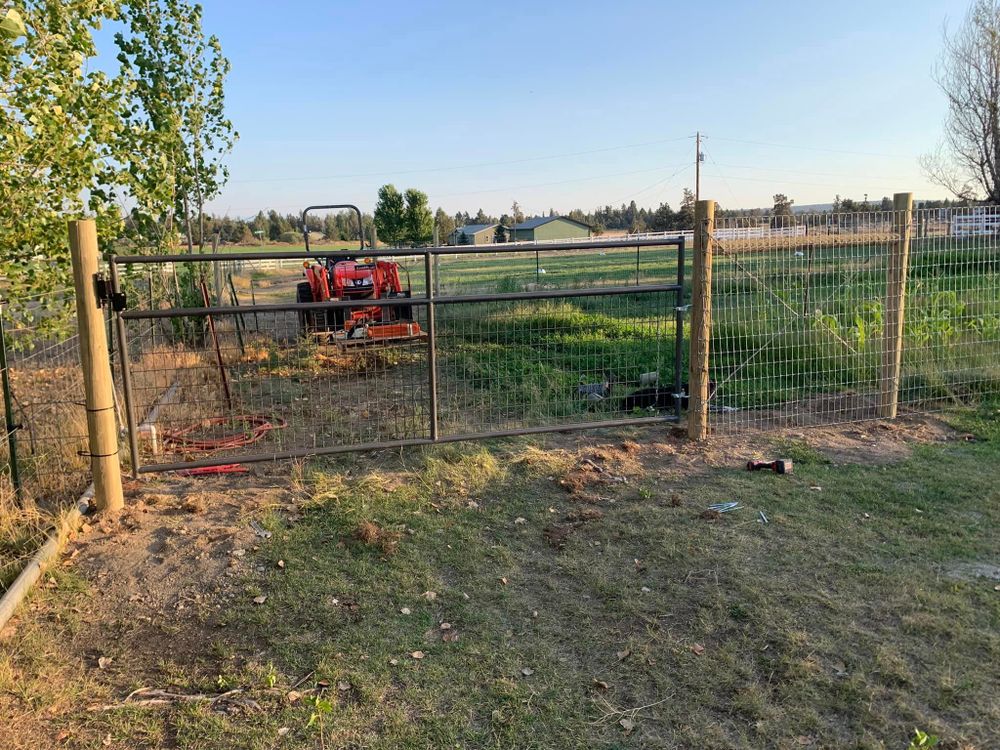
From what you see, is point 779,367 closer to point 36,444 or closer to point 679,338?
point 679,338

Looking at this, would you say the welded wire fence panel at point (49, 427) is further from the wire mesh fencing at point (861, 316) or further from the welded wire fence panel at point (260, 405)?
the wire mesh fencing at point (861, 316)

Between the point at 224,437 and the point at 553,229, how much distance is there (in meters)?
91.8

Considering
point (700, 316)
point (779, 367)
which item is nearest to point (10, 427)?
point (700, 316)

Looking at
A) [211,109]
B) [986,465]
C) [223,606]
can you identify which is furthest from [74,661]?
[211,109]

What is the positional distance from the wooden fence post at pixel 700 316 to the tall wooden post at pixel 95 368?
4.09 meters

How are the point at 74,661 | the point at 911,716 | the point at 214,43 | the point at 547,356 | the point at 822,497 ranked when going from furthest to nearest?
the point at 214,43
the point at 547,356
the point at 822,497
the point at 74,661
the point at 911,716

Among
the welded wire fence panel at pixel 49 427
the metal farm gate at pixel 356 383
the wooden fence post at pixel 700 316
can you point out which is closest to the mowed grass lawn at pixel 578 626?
the wooden fence post at pixel 700 316

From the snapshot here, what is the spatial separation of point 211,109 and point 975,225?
376 inches

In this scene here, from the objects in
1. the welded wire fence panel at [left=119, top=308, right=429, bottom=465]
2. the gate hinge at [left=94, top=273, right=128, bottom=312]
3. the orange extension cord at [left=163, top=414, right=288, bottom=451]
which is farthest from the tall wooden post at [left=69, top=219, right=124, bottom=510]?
the orange extension cord at [left=163, top=414, right=288, bottom=451]

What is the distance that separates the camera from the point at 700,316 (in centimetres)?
550

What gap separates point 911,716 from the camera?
8.46ft

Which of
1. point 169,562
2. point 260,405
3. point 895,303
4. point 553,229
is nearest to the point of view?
point 169,562

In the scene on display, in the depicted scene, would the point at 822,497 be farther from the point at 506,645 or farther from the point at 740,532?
the point at 506,645

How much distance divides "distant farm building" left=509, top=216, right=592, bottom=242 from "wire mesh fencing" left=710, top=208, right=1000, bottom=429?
7959 centimetres
